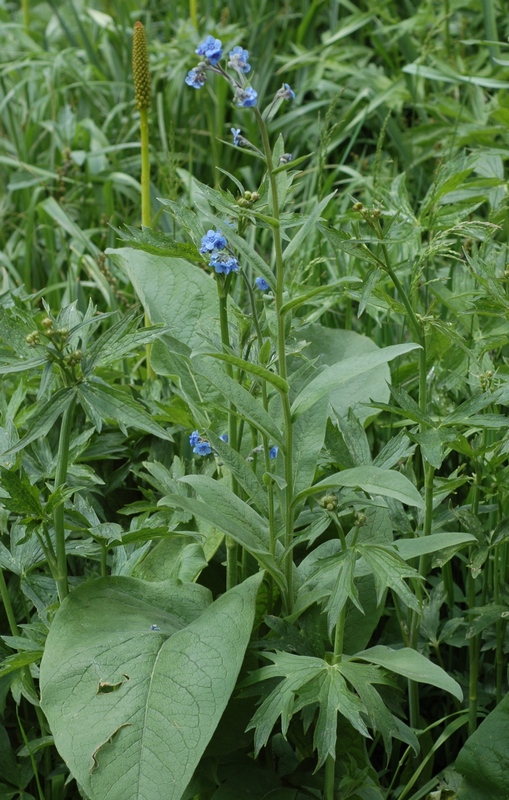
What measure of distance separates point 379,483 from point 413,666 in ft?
0.93

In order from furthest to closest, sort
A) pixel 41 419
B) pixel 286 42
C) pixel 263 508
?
pixel 286 42
pixel 263 508
pixel 41 419

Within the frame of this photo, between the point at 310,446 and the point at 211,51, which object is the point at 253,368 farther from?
the point at 211,51

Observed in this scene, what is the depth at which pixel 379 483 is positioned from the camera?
53.4 inches

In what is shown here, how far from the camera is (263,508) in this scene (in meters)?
1.61

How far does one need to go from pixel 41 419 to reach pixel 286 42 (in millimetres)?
3179

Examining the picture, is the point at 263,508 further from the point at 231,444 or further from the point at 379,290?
the point at 379,290

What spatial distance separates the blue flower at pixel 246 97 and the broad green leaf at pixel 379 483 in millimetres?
540

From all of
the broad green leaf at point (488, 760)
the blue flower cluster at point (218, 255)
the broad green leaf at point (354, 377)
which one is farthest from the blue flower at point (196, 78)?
the broad green leaf at point (488, 760)

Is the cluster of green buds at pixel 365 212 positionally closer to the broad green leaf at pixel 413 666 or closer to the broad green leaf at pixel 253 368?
the broad green leaf at pixel 253 368

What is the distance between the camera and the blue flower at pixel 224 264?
4.90ft

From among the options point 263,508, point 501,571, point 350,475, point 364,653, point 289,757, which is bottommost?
point 289,757

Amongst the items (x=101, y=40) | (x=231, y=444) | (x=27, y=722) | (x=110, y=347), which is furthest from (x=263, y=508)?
(x=101, y=40)

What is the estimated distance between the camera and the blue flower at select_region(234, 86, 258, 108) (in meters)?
1.28

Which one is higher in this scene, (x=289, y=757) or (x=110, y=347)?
(x=110, y=347)
